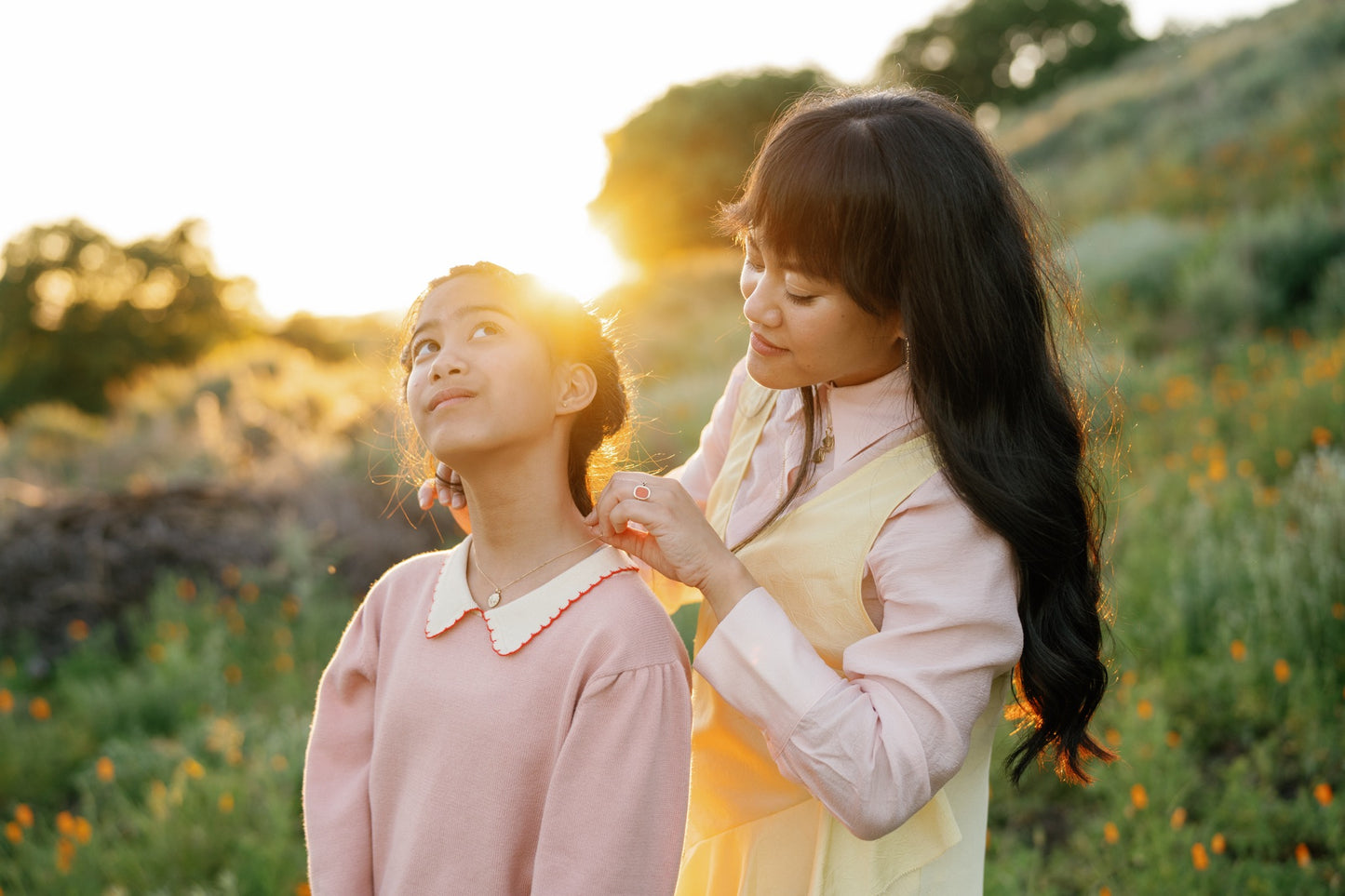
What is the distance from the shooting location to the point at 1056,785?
341 centimetres

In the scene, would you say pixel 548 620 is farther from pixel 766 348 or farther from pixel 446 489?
pixel 766 348

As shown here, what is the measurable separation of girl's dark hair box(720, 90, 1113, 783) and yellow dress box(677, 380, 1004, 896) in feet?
0.37

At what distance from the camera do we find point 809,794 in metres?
1.76

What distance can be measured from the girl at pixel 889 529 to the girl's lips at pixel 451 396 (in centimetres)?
30

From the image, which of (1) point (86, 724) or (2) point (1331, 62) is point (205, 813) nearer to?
(1) point (86, 724)

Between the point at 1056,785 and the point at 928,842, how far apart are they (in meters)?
2.00

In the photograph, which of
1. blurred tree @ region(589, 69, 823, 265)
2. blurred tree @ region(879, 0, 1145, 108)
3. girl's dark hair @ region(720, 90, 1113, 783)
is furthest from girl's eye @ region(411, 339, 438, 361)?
blurred tree @ region(879, 0, 1145, 108)

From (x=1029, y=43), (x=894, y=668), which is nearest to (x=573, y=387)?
(x=894, y=668)

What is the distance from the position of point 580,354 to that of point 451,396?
0.28 metres

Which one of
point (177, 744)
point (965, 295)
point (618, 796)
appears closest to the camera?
point (618, 796)

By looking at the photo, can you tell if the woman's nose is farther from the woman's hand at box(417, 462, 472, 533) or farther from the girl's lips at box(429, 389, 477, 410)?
the woman's hand at box(417, 462, 472, 533)

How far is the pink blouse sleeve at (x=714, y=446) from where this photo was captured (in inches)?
89.4

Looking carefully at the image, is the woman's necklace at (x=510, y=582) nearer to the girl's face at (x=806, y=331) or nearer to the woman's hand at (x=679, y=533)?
the woman's hand at (x=679, y=533)

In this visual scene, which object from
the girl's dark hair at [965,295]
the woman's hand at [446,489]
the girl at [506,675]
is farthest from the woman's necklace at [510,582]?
the girl's dark hair at [965,295]
